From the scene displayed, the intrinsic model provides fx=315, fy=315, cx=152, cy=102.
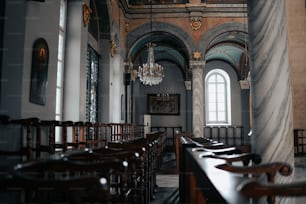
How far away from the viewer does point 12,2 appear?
478 centimetres

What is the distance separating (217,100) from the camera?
19328 millimetres

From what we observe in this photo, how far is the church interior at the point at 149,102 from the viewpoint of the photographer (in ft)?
6.02

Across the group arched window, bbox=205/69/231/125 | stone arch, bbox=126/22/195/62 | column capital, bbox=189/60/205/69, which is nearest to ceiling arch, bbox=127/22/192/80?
stone arch, bbox=126/22/195/62

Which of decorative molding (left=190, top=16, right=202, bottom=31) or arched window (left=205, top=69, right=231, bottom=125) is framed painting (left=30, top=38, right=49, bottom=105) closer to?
decorative molding (left=190, top=16, right=202, bottom=31)

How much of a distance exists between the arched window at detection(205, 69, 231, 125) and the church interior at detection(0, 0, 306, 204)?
6 cm

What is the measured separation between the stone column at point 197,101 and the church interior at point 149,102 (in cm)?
5

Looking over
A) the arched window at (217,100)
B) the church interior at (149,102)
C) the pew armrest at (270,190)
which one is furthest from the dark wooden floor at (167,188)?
the arched window at (217,100)

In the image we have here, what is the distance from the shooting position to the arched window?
758 inches

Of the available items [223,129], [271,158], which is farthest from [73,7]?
[223,129]

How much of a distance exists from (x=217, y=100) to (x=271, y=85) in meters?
16.6

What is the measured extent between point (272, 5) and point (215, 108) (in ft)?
54.1

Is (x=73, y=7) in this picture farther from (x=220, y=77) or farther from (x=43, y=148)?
(x=220, y=77)

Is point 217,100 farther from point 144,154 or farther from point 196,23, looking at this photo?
point 144,154

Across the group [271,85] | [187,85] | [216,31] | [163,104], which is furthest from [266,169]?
[163,104]
